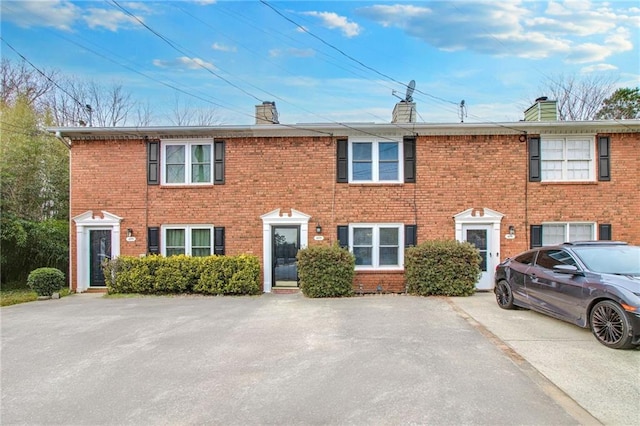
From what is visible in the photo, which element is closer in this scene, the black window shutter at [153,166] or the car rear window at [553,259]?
the car rear window at [553,259]

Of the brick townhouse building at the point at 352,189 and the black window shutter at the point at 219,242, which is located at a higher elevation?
the brick townhouse building at the point at 352,189

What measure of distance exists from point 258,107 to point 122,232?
5.58 m

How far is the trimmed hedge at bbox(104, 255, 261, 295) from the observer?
1029cm

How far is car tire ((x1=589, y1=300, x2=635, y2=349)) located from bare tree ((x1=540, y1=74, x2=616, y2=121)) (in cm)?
2072

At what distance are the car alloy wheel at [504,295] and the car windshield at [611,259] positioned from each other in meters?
1.68

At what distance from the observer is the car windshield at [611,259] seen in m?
5.63

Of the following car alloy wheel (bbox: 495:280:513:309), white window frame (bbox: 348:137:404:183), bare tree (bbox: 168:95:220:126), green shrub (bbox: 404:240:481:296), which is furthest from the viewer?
bare tree (bbox: 168:95:220:126)

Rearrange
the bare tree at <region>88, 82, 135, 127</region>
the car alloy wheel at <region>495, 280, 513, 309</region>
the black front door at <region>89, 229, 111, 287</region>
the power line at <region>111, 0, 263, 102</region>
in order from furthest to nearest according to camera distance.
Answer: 1. the bare tree at <region>88, 82, 135, 127</region>
2. the black front door at <region>89, 229, 111, 287</region>
3. the power line at <region>111, 0, 263, 102</region>
4. the car alloy wheel at <region>495, 280, 513, 309</region>

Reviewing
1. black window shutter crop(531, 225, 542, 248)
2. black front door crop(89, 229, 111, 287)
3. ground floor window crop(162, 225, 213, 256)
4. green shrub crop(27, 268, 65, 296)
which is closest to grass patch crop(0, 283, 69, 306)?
green shrub crop(27, 268, 65, 296)

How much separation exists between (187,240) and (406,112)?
7623 millimetres

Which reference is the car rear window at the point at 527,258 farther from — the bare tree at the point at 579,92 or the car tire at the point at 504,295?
the bare tree at the point at 579,92

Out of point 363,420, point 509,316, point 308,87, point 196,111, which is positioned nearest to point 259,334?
point 363,420

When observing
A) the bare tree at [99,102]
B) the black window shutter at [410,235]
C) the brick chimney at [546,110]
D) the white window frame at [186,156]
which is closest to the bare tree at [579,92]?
the brick chimney at [546,110]

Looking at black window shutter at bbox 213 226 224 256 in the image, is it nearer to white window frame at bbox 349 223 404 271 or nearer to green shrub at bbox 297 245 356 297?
green shrub at bbox 297 245 356 297
